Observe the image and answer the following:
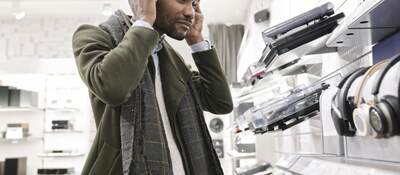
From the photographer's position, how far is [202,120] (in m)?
1.01

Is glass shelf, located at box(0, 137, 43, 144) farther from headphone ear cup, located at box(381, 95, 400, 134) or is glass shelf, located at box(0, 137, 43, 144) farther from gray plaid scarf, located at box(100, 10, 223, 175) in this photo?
headphone ear cup, located at box(381, 95, 400, 134)

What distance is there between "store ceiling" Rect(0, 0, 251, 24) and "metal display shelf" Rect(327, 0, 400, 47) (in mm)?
3801

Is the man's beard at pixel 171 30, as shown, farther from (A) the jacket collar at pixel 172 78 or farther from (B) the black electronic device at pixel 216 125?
(B) the black electronic device at pixel 216 125

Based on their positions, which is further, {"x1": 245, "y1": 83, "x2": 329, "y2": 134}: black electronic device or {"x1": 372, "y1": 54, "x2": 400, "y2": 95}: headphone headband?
{"x1": 245, "y1": 83, "x2": 329, "y2": 134}: black electronic device

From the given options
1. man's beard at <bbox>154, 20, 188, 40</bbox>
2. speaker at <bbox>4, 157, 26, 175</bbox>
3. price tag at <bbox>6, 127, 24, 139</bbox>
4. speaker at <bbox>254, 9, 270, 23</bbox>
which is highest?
speaker at <bbox>254, 9, 270, 23</bbox>

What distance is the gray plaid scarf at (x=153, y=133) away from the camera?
84 centimetres

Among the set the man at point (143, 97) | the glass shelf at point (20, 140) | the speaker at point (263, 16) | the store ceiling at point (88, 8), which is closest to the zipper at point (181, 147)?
the man at point (143, 97)

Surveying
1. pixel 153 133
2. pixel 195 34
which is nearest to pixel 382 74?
pixel 153 133

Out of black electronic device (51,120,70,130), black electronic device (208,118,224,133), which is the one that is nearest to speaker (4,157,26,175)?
black electronic device (51,120,70,130)

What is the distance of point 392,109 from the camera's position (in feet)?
1.82

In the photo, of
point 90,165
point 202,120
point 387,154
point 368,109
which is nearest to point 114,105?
point 90,165

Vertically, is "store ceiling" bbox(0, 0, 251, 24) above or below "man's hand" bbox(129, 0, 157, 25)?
above

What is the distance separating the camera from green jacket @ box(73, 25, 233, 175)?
0.81 meters

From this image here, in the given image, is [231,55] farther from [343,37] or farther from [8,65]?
[343,37]
